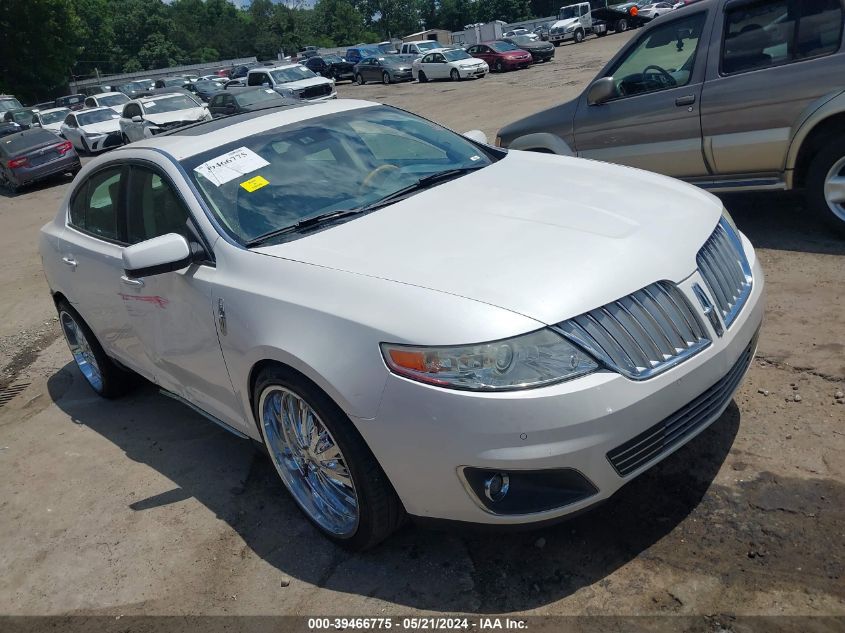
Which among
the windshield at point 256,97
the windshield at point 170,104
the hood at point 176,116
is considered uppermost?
the windshield at point 256,97

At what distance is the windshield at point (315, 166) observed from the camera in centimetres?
356

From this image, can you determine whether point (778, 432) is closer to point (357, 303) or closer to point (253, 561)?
point (357, 303)

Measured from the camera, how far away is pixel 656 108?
602cm

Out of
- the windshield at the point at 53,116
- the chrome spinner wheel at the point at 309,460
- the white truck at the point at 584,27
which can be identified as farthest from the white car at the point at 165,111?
the white truck at the point at 584,27

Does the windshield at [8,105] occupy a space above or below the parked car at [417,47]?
above

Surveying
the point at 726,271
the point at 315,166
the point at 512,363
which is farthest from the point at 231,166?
the point at 726,271

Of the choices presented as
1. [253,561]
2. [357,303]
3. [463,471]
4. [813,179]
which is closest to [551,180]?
[357,303]

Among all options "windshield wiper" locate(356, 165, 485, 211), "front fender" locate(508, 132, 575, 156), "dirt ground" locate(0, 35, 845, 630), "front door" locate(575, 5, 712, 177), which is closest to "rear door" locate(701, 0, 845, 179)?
"front door" locate(575, 5, 712, 177)

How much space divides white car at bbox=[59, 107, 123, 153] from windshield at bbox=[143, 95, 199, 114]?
8.61 ft

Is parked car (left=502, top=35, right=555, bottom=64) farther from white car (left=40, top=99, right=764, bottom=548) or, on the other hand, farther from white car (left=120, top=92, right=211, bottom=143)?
white car (left=40, top=99, right=764, bottom=548)

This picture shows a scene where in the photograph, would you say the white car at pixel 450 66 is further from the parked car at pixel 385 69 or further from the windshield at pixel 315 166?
the windshield at pixel 315 166

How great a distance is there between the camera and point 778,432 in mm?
3490

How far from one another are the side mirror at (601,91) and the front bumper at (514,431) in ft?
12.8

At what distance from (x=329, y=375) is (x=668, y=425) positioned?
124 cm
